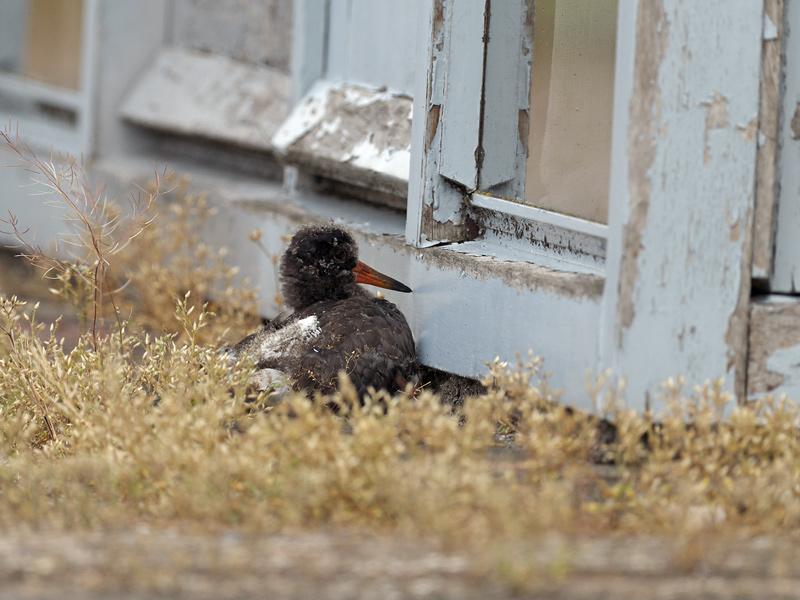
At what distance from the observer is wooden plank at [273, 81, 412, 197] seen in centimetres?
519

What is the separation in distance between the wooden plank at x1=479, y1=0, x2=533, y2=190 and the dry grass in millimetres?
890

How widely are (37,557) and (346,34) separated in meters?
3.47

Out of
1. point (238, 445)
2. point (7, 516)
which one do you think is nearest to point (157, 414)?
point (238, 445)

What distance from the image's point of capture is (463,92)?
4.51 m

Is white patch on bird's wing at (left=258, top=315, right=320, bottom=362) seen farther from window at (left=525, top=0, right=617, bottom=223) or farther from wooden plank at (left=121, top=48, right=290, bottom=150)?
wooden plank at (left=121, top=48, right=290, bottom=150)

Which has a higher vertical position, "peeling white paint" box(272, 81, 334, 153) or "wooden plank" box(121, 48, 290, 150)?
"wooden plank" box(121, 48, 290, 150)

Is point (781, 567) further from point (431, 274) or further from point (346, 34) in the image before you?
point (346, 34)

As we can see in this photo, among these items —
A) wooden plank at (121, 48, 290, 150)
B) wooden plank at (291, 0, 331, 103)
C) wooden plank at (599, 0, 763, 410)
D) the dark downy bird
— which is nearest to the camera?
wooden plank at (599, 0, 763, 410)

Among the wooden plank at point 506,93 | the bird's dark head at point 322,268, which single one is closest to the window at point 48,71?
the bird's dark head at point 322,268

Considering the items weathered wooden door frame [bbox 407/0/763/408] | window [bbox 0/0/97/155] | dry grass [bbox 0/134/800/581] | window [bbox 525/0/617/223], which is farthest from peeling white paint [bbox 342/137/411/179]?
window [bbox 0/0/97/155]

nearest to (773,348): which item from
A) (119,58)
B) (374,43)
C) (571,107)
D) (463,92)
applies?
(571,107)

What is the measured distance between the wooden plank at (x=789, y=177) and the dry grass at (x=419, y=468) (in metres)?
0.39

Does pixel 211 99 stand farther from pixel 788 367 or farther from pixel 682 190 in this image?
pixel 788 367

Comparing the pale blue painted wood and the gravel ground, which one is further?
the pale blue painted wood
